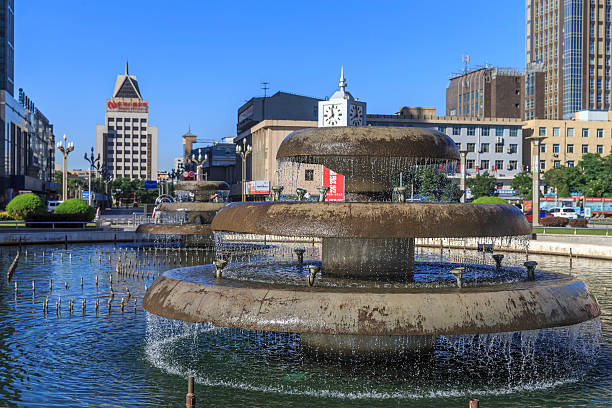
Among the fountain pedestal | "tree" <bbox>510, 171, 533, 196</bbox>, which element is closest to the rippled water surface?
the fountain pedestal

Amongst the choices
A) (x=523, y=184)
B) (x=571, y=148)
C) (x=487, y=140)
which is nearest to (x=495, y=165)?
(x=487, y=140)

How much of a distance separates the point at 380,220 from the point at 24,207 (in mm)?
46111

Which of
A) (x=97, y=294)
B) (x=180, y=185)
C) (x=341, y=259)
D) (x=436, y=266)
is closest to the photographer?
(x=341, y=259)

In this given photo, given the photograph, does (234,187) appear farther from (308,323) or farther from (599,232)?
(308,323)

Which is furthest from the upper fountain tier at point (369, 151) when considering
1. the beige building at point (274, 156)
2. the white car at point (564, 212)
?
the beige building at point (274, 156)

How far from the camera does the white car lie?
70000 mm

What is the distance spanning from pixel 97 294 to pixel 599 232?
36.5 metres

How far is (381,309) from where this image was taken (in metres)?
10.1

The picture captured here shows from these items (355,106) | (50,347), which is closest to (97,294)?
(50,347)

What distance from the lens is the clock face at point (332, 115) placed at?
70369 mm

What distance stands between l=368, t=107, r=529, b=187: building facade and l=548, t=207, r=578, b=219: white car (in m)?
32.7

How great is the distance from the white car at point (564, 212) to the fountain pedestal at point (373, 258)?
59.7 m

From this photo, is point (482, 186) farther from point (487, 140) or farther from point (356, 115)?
point (356, 115)

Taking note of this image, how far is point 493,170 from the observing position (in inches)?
4304
